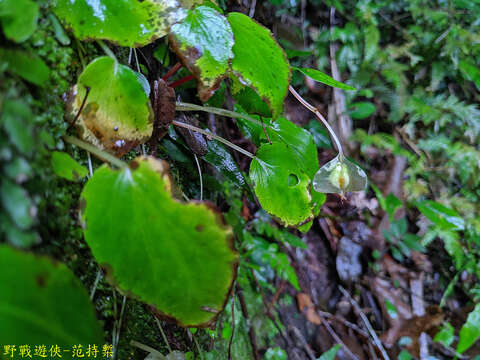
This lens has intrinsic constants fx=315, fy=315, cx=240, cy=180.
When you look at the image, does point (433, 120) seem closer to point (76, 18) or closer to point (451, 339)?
point (451, 339)

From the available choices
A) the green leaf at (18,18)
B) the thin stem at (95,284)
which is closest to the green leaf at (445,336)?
A: the thin stem at (95,284)

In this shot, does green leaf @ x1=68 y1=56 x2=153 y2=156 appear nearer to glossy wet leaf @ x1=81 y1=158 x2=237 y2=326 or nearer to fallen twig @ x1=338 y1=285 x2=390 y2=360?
glossy wet leaf @ x1=81 y1=158 x2=237 y2=326

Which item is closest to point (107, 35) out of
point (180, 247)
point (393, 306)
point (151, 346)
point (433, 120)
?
point (180, 247)

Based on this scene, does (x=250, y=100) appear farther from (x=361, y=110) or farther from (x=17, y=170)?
(x=361, y=110)

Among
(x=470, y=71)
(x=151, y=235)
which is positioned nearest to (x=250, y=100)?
(x=151, y=235)

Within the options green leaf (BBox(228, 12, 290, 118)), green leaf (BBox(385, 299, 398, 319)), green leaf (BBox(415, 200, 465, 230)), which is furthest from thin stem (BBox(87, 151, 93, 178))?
green leaf (BBox(415, 200, 465, 230))

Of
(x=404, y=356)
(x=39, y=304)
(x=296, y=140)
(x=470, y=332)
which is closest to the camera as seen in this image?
(x=39, y=304)
